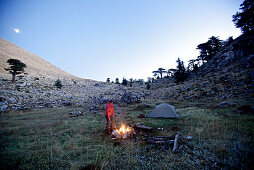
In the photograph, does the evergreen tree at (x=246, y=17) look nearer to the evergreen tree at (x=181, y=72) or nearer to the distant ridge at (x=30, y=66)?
the evergreen tree at (x=181, y=72)

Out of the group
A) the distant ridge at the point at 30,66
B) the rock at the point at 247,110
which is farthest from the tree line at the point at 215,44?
the distant ridge at the point at 30,66

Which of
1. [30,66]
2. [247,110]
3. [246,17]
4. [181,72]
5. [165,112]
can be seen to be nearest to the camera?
[247,110]

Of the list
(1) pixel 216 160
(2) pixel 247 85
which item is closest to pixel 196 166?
(1) pixel 216 160

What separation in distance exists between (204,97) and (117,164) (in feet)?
67.6

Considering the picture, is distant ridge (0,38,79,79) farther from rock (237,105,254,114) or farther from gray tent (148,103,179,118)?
rock (237,105,254,114)

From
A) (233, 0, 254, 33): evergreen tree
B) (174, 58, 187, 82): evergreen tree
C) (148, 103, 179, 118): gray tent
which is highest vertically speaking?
(233, 0, 254, 33): evergreen tree

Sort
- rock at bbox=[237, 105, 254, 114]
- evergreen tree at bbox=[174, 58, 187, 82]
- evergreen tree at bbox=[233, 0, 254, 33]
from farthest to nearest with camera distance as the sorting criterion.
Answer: evergreen tree at bbox=[174, 58, 187, 82]
evergreen tree at bbox=[233, 0, 254, 33]
rock at bbox=[237, 105, 254, 114]

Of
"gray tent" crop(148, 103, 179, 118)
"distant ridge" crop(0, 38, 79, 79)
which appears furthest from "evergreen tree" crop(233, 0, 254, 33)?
"distant ridge" crop(0, 38, 79, 79)

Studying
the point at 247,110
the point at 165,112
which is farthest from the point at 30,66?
the point at 247,110

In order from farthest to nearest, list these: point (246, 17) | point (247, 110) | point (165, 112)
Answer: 1. point (246, 17)
2. point (165, 112)
3. point (247, 110)

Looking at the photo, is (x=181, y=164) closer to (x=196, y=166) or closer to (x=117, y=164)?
(x=196, y=166)

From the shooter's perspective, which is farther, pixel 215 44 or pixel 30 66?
pixel 30 66

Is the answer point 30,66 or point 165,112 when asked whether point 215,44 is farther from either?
point 30,66

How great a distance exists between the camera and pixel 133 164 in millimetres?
3689
